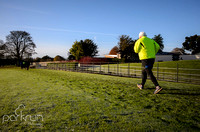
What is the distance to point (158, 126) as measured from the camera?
1823mm

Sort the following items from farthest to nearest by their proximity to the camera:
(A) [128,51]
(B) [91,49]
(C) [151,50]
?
(B) [91,49], (A) [128,51], (C) [151,50]

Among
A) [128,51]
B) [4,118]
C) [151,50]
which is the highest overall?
[128,51]

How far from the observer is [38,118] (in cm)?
211

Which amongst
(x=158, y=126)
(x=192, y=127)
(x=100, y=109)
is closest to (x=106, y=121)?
(x=100, y=109)

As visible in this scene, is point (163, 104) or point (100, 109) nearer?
point (100, 109)

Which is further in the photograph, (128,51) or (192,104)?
(128,51)

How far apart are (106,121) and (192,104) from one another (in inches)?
88.6

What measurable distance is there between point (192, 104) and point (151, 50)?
1.73m

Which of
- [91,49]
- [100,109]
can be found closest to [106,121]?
[100,109]

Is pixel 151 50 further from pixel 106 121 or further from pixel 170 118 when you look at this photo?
pixel 106 121

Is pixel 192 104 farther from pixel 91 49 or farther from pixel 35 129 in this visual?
pixel 91 49

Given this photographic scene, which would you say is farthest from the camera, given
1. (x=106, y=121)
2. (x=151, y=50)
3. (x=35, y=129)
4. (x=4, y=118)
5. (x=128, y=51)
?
(x=128, y=51)

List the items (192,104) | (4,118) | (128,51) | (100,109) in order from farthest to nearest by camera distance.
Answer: (128,51), (192,104), (100,109), (4,118)

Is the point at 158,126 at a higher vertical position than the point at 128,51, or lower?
lower
